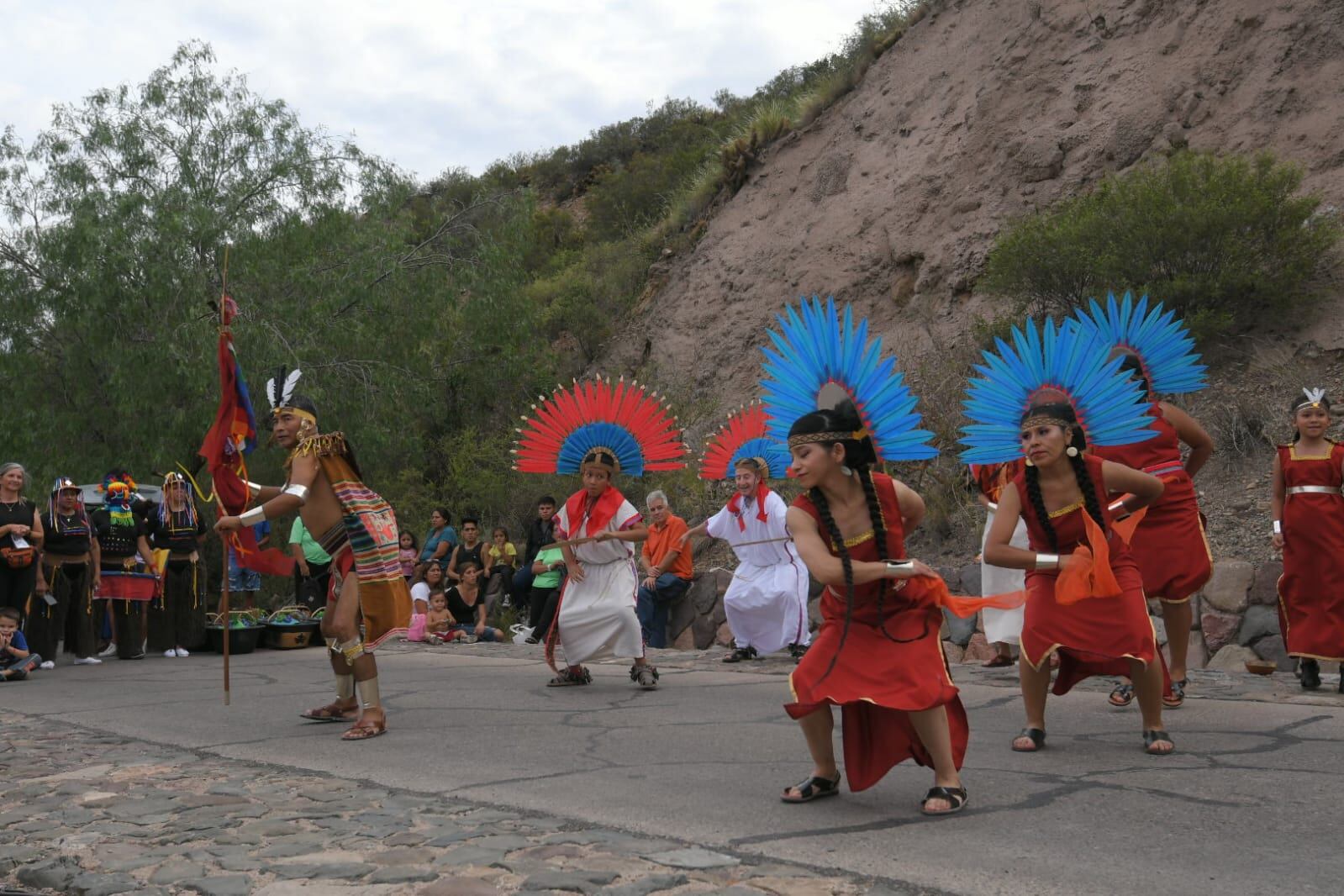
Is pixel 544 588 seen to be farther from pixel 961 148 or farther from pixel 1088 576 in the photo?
pixel 961 148

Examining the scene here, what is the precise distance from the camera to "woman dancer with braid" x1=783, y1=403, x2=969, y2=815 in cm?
493

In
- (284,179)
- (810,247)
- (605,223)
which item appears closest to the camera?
(284,179)

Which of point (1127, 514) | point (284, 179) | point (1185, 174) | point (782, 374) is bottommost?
point (1127, 514)

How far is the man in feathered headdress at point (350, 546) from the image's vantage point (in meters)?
7.41

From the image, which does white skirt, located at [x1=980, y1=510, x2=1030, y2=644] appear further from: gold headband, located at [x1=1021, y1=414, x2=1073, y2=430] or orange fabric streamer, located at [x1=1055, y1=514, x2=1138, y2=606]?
orange fabric streamer, located at [x1=1055, y1=514, x2=1138, y2=606]

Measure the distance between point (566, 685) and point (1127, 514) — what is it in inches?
187

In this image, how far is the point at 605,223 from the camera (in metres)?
40.2

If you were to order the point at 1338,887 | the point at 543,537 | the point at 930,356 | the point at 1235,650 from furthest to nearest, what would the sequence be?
1. the point at 930,356
2. the point at 543,537
3. the point at 1235,650
4. the point at 1338,887

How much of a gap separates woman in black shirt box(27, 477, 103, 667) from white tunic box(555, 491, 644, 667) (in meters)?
6.53

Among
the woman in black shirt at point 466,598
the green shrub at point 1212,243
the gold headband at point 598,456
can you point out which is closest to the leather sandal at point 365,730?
the gold headband at point 598,456

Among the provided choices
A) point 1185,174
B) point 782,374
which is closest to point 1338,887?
point 782,374

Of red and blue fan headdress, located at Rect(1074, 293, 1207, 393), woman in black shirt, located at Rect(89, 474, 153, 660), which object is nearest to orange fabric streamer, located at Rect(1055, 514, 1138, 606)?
red and blue fan headdress, located at Rect(1074, 293, 1207, 393)

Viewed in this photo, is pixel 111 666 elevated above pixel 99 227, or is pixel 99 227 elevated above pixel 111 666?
pixel 99 227

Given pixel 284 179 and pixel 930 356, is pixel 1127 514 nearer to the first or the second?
pixel 930 356
